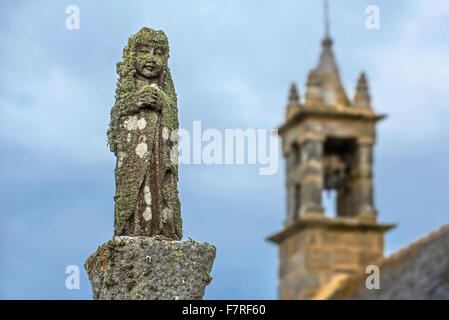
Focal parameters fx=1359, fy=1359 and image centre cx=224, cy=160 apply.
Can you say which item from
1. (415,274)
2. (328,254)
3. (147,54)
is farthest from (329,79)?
(147,54)

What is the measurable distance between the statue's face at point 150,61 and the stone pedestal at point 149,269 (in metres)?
1.42

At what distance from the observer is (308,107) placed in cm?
4409

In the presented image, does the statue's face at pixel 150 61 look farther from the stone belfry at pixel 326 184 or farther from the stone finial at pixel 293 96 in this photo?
the stone finial at pixel 293 96

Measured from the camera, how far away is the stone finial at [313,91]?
Answer: 44.0m

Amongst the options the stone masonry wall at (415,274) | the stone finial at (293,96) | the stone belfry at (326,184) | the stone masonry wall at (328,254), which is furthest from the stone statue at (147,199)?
the stone finial at (293,96)

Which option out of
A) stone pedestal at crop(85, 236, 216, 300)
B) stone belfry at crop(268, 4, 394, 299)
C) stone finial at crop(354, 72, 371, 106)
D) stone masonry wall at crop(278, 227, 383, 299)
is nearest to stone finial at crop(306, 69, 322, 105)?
stone belfry at crop(268, 4, 394, 299)

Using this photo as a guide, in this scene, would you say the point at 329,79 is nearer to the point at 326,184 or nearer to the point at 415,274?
the point at 326,184

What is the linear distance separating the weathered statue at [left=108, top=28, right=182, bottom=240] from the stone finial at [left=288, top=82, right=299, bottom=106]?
1347 inches

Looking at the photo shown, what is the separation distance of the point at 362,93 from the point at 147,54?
3412 cm

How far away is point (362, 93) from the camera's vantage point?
4397cm

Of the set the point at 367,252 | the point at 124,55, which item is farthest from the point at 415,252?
the point at 124,55

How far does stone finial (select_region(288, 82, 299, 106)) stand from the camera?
44.4m

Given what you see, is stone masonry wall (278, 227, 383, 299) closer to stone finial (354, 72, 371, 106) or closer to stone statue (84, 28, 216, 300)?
stone finial (354, 72, 371, 106)
